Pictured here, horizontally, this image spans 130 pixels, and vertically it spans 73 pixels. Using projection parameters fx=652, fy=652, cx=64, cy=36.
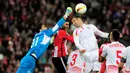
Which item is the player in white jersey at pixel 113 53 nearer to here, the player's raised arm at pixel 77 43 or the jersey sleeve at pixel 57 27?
the player's raised arm at pixel 77 43

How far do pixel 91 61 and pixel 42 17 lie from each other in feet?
54.2

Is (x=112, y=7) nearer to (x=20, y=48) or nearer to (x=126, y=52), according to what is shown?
(x=20, y=48)

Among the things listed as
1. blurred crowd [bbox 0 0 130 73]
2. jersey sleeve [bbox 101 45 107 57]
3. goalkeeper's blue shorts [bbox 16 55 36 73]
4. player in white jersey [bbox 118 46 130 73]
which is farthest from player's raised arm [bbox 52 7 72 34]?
blurred crowd [bbox 0 0 130 73]

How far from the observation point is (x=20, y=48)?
3284 cm

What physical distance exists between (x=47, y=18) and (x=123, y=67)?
1836 cm

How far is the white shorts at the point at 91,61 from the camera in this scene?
20672 mm

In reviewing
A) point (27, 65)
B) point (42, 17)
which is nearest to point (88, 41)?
point (27, 65)

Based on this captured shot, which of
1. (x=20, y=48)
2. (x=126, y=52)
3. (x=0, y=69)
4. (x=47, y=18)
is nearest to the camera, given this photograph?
(x=126, y=52)

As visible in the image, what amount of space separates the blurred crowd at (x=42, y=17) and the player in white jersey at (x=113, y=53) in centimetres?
1311

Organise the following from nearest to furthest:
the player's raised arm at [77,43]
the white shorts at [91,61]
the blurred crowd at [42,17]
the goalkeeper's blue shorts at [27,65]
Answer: the player's raised arm at [77,43], the goalkeeper's blue shorts at [27,65], the white shorts at [91,61], the blurred crowd at [42,17]

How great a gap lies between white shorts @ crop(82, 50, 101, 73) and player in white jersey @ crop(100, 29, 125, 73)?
3.44 ft

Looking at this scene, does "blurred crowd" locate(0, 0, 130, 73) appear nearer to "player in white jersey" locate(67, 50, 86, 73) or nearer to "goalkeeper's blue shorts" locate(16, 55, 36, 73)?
"player in white jersey" locate(67, 50, 86, 73)

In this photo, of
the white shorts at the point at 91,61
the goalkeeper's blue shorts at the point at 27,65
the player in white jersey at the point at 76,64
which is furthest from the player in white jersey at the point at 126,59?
the goalkeeper's blue shorts at the point at 27,65

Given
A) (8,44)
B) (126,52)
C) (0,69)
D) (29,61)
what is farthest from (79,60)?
(8,44)
